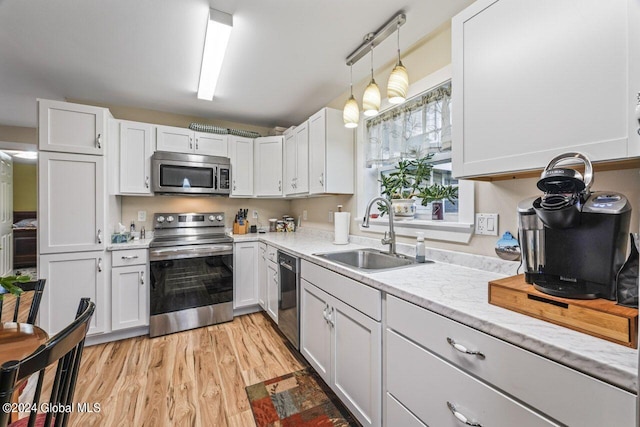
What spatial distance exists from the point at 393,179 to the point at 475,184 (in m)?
0.71

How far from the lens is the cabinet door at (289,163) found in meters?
3.10

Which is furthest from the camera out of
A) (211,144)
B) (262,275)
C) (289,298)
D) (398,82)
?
(211,144)

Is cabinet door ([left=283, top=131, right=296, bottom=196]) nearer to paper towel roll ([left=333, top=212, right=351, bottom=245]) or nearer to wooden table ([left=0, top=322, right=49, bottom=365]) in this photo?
paper towel roll ([left=333, top=212, right=351, bottom=245])

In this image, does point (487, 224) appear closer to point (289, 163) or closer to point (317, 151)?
point (317, 151)

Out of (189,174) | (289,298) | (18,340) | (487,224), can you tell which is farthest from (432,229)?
(189,174)

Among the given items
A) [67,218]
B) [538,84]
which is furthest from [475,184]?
[67,218]

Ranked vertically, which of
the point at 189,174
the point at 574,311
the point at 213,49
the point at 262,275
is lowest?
the point at 262,275

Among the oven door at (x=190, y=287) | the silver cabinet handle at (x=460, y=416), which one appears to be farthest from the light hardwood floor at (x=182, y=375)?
the silver cabinet handle at (x=460, y=416)

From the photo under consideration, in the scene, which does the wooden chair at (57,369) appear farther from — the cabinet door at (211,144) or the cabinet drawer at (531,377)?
the cabinet door at (211,144)

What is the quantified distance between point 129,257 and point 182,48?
1845 mm

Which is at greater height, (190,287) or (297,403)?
(190,287)

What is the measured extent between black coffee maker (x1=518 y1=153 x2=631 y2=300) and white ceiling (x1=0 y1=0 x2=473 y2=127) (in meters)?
1.37

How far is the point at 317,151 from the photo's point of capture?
264 centimetres

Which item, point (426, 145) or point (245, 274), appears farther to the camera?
point (245, 274)
